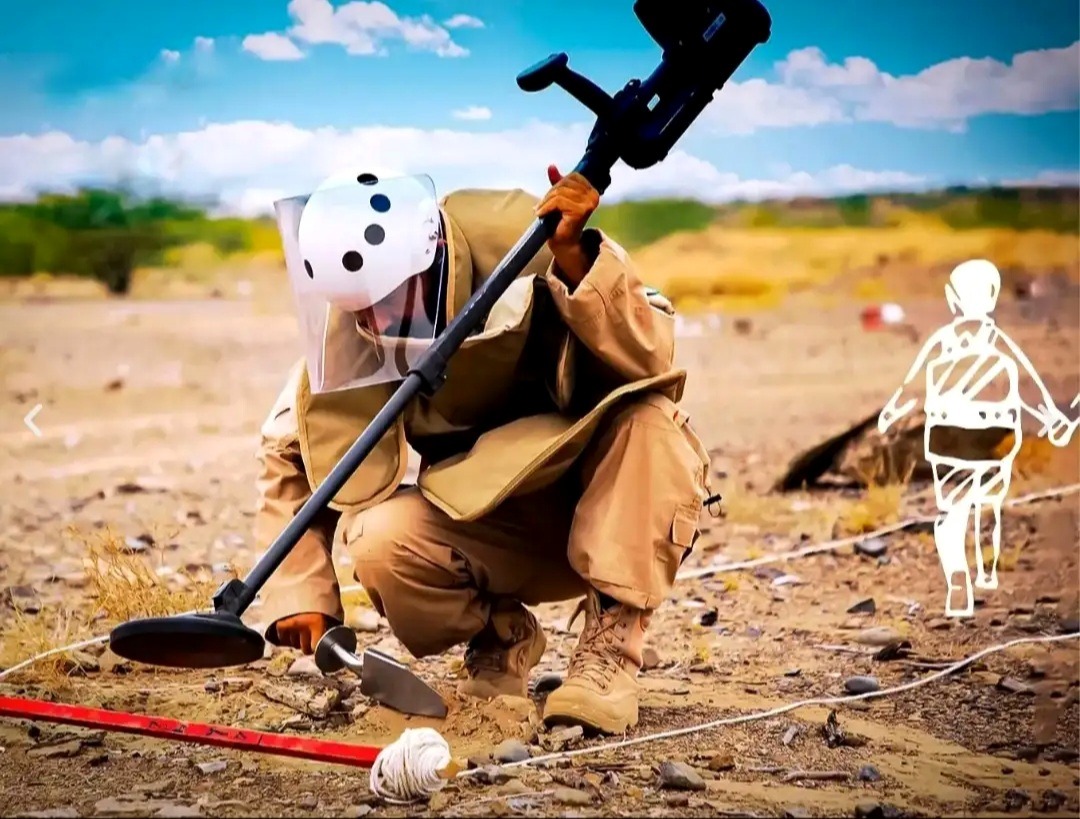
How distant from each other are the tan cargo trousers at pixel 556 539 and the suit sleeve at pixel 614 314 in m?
0.09

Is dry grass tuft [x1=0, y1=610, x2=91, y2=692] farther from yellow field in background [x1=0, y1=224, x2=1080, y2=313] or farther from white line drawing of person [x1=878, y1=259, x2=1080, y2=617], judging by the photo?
white line drawing of person [x1=878, y1=259, x2=1080, y2=617]

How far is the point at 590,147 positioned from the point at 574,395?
0.52 metres

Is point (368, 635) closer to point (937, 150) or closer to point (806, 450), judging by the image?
point (806, 450)

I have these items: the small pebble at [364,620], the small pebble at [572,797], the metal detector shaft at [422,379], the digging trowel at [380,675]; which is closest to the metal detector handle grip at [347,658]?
the digging trowel at [380,675]

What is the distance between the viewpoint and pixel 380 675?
3090 millimetres

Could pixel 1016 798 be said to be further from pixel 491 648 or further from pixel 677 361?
pixel 677 361

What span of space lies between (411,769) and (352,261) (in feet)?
3.18

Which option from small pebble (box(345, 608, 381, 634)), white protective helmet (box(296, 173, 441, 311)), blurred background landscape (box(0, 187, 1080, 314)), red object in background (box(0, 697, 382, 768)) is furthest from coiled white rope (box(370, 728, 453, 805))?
blurred background landscape (box(0, 187, 1080, 314))

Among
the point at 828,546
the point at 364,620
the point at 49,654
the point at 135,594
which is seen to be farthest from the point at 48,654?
the point at 828,546

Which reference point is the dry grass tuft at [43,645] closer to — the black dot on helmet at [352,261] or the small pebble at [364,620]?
the small pebble at [364,620]

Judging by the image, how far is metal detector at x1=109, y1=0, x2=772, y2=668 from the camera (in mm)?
2812

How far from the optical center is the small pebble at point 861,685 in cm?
348

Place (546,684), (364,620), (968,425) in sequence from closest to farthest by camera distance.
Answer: (546,684) → (364,620) → (968,425)

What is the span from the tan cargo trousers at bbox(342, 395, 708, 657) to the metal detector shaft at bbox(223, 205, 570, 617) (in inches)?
8.5
